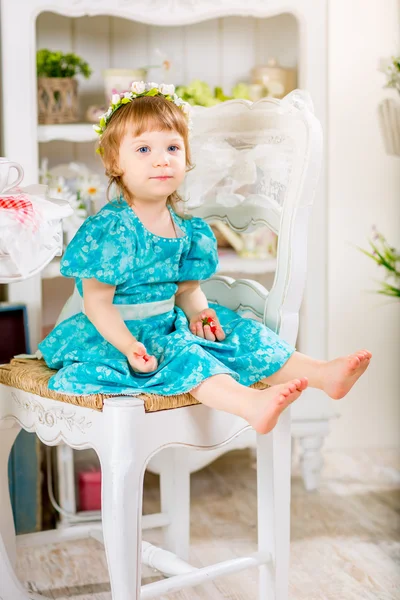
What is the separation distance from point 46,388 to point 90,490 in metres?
0.74

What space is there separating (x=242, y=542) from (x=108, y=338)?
2.61 feet

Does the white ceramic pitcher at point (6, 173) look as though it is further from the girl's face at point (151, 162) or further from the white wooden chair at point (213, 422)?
the white wooden chair at point (213, 422)

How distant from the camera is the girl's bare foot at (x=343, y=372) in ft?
4.56

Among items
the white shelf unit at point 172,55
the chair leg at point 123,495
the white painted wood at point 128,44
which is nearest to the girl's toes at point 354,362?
the chair leg at point 123,495

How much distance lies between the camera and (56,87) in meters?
2.19

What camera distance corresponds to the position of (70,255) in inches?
58.0

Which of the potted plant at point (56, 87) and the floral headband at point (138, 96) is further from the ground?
the potted plant at point (56, 87)

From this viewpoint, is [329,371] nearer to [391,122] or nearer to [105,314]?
[105,314]

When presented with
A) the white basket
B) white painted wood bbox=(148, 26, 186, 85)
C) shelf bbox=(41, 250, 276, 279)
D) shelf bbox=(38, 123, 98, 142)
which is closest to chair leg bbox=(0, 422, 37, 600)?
shelf bbox=(41, 250, 276, 279)

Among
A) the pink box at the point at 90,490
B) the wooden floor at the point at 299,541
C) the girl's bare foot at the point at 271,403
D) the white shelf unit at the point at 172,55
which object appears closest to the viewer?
the girl's bare foot at the point at 271,403

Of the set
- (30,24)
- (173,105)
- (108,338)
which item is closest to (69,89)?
(30,24)

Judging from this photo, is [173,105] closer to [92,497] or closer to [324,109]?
[324,109]

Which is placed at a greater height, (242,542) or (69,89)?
(69,89)

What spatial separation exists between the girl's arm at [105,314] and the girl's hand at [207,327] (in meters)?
0.14
